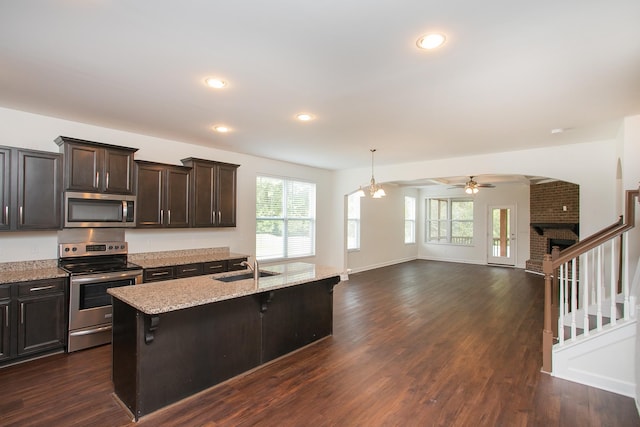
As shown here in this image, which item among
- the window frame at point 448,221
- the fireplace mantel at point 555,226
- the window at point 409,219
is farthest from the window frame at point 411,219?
the fireplace mantel at point 555,226

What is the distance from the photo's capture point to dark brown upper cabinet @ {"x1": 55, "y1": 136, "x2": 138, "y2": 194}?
3621 millimetres

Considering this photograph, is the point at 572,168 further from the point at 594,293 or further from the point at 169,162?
the point at 169,162

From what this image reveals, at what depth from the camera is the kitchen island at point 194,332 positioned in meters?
2.40

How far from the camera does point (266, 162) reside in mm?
6312

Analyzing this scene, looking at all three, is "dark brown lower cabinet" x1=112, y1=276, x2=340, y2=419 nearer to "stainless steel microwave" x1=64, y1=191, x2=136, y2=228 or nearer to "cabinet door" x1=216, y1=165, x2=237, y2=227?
"stainless steel microwave" x1=64, y1=191, x2=136, y2=228

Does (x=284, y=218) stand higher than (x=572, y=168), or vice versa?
(x=572, y=168)

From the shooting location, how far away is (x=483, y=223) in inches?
414

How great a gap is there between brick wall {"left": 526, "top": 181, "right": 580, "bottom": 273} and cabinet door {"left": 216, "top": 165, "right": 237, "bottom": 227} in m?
7.88

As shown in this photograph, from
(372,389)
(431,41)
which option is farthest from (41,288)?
(431,41)

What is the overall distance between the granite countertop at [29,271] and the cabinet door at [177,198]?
4.32ft

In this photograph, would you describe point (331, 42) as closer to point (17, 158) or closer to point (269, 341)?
point (269, 341)

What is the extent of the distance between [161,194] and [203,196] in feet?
2.03

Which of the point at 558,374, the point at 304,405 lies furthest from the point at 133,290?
the point at 558,374

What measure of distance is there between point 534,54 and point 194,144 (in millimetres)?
4539
